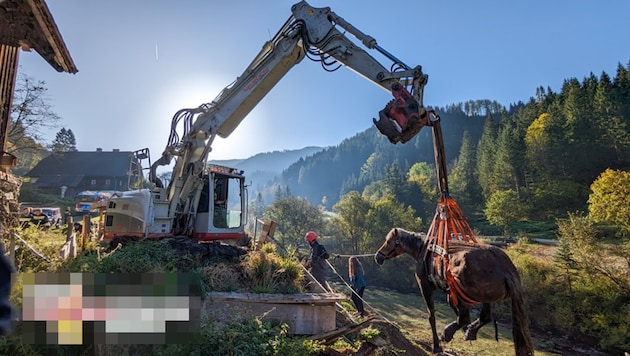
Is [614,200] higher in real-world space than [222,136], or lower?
lower

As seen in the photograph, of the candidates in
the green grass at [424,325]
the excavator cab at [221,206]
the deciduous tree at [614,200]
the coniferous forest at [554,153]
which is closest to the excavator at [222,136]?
the excavator cab at [221,206]

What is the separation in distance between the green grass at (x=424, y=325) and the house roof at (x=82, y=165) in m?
36.8

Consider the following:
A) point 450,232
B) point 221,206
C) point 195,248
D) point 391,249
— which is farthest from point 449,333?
point 221,206

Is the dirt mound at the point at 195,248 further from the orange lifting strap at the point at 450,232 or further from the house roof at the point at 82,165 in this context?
the house roof at the point at 82,165

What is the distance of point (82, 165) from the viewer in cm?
4319

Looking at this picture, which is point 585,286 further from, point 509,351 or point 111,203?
point 111,203

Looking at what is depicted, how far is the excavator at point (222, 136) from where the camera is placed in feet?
24.1

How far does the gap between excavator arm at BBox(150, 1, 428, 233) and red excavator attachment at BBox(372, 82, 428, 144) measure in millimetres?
1037

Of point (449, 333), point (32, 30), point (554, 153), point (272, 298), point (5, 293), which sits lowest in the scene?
point (449, 333)

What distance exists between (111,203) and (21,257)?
3.06 m

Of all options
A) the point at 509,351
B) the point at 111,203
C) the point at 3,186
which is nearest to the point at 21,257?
the point at 3,186

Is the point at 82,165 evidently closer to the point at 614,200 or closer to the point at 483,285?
the point at 483,285

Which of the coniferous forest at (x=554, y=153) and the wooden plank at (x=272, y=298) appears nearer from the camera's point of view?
the wooden plank at (x=272, y=298)

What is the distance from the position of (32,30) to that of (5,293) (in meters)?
6.48
